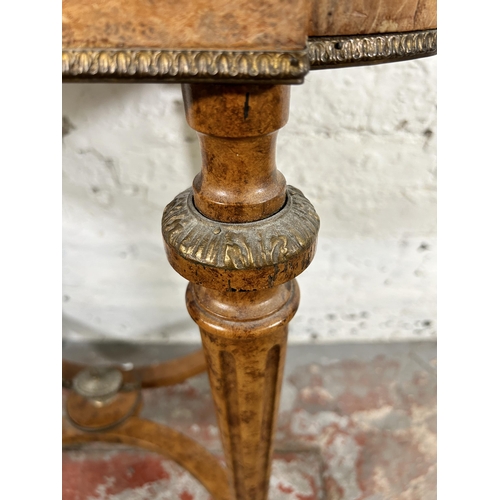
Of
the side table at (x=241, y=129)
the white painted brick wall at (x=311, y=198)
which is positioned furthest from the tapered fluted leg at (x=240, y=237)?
the white painted brick wall at (x=311, y=198)

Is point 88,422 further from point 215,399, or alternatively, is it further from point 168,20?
point 168,20

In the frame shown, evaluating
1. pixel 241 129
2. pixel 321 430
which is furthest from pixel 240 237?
pixel 321 430

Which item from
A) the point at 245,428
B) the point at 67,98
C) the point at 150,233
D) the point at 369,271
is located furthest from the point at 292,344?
the point at 67,98

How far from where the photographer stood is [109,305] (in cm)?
98

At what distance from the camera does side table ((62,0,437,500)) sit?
0.26 metres

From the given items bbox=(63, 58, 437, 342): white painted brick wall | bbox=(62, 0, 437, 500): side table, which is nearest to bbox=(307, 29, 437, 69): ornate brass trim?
bbox=(62, 0, 437, 500): side table

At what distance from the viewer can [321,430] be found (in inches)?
33.3

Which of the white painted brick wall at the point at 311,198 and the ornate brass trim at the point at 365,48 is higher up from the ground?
the ornate brass trim at the point at 365,48

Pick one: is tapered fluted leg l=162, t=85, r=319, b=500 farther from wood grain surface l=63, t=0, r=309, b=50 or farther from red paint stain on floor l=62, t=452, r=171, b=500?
red paint stain on floor l=62, t=452, r=171, b=500

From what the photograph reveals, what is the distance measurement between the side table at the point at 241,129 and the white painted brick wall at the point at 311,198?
14.9 inches

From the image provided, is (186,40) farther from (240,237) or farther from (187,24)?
(240,237)

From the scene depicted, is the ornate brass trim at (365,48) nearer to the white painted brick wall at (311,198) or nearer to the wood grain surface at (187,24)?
the wood grain surface at (187,24)

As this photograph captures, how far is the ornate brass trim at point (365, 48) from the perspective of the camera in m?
0.29

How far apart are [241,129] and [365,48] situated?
10 centimetres
